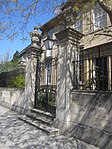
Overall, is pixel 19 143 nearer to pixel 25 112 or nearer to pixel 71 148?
pixel 71 148

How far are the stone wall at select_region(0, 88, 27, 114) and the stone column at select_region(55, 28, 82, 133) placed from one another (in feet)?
11.1

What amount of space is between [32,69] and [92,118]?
186 inches

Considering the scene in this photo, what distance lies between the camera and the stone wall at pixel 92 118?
4281 mm

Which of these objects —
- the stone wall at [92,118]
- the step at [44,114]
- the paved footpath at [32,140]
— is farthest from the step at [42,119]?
the stone wall at [92,118]

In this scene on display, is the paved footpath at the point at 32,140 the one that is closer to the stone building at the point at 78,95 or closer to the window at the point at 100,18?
the stone building at the point at 78,95

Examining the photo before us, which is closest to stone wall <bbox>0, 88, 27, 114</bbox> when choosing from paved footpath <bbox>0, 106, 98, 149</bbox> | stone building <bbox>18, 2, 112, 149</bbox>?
paved footpath <bbox>0, 106, 98, 149</bbox>

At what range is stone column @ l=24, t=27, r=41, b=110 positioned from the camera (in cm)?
832

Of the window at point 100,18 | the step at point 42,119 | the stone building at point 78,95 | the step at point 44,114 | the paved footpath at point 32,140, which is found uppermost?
the window at point 100,18

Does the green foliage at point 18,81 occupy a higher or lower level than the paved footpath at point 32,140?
higher

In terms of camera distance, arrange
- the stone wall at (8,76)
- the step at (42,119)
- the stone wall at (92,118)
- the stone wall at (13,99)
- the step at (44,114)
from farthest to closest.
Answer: the stone wall at (8,76) < the stone wall at (13,99) < the step at (44,114) < the step at (42,119) < the stone wall at (92,118)

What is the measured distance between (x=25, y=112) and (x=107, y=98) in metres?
5.19

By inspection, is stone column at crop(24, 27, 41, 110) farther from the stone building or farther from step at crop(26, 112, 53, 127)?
the stone building

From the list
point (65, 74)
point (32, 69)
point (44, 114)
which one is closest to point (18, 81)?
point (32, 69)

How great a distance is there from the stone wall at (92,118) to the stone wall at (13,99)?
13.3ft
